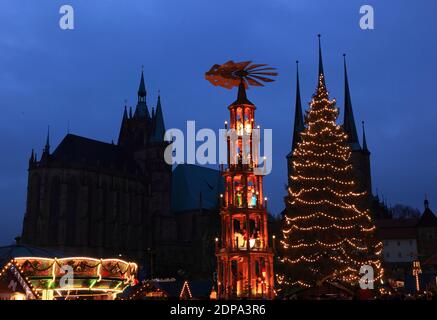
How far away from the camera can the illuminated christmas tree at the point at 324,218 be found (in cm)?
3253

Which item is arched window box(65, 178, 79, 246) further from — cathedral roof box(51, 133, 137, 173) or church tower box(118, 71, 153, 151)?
church tower box(118, 71, 153, 151)

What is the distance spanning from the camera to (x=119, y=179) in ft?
312

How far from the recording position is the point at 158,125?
106 metres

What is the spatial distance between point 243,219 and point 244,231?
0.65 m

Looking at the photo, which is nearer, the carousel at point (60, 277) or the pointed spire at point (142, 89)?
the carousel at point (60, 277)

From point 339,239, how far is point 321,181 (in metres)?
3.47

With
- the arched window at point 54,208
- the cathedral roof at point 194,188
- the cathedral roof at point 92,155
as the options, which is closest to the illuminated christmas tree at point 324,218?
the arched window at point 54,208

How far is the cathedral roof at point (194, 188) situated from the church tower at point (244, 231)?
73.8 metres

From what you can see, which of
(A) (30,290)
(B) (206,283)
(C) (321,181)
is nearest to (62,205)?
(B) (206,283)

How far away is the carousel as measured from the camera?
69.8ft

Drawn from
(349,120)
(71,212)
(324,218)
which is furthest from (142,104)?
(324,218)

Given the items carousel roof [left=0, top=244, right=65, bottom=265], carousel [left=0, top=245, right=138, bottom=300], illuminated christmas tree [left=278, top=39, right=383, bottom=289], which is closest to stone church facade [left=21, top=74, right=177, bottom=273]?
illuminated christmas tree [left=278, top=39, right=383, bottom=289]

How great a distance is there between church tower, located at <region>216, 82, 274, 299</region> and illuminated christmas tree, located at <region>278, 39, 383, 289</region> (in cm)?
543

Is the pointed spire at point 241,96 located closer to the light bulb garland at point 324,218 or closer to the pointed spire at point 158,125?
the light bulb garland at point 324,218
